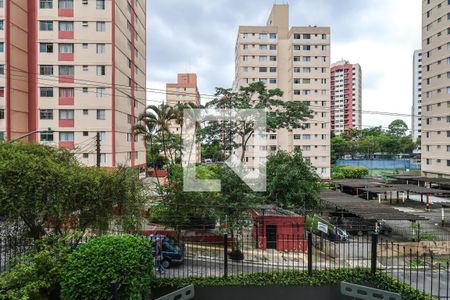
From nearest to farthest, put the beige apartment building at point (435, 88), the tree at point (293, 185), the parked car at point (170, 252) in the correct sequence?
1. the parked car at point (170, 252)
2. the tree at point (293, 185)
3. the beige apartment building at point (435, 88)

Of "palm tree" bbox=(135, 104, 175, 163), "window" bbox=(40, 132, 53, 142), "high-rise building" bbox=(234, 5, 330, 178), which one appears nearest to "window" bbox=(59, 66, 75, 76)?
"window" bbox=(40, 132, 53, 142)

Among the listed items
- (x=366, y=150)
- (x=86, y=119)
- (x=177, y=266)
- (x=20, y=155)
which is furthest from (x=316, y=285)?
(x=366, y=150)

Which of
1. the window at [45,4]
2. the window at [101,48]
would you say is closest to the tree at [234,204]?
the window at [101,48]

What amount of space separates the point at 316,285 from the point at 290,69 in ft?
125

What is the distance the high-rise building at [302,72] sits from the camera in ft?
131

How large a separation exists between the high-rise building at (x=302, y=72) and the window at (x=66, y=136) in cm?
2413

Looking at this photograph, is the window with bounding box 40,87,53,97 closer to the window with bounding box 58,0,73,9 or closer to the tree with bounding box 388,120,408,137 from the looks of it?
the window with bounding box 58,0,73,9

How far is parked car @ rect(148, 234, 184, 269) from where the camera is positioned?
30.7 feet

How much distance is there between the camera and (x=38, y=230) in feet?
22.2

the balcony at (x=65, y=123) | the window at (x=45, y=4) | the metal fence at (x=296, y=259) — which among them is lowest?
the metal fence at (x=296, y=259)

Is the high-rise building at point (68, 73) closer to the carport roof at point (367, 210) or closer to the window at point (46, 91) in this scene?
the window at point (46, 91)

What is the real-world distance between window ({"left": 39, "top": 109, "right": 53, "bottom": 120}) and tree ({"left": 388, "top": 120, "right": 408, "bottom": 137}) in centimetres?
6714

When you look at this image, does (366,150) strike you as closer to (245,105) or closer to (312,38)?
(312,38)

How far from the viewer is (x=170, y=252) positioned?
32.5 feet
